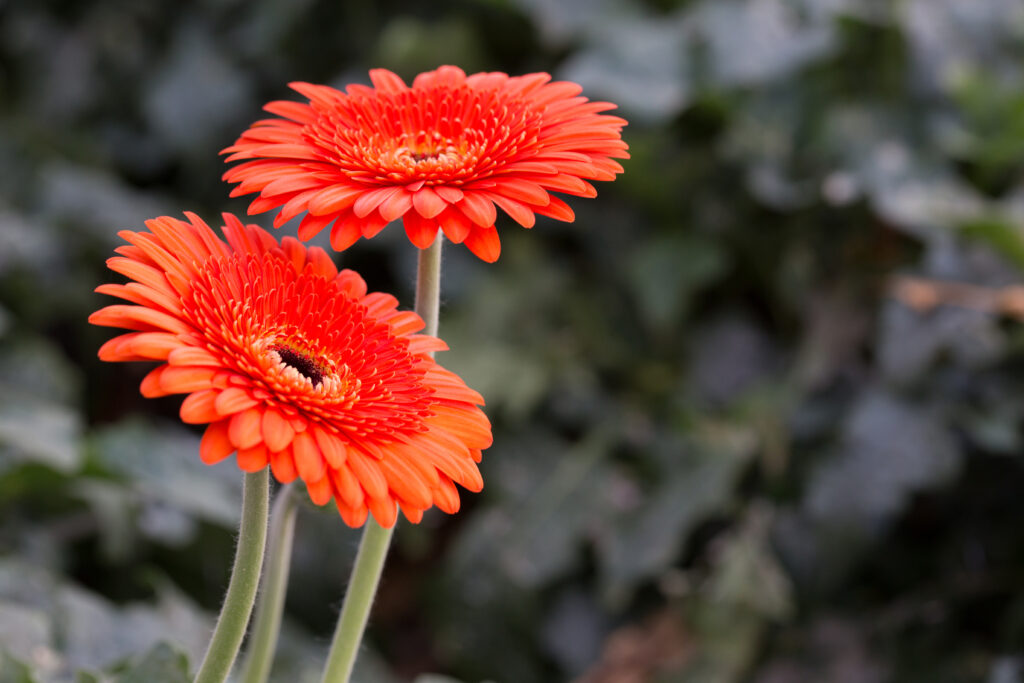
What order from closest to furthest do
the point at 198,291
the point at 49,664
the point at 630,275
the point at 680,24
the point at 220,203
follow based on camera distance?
1. the point at 198,291
2. the point at 49,664
3. the point at 630,275
4. the point at 680,24
5. the point at 220,203

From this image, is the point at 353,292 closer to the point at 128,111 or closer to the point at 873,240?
the point at 873,240

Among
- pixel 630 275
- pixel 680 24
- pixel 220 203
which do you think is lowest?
pixel 630 275

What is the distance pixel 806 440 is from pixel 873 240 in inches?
13.4

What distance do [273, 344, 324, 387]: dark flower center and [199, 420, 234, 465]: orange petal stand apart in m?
0.08

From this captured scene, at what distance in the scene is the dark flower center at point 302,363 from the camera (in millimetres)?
450

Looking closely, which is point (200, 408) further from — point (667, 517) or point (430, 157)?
point (667, 517)

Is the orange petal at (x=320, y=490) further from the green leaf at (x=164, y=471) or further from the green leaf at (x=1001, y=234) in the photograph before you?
the green leaf at (x=1001, y=234)

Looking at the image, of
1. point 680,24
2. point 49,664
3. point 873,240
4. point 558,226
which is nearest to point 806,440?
point 873,240

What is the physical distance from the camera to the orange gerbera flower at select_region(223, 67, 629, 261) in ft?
1.41

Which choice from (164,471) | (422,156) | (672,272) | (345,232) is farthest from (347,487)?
(672,272)

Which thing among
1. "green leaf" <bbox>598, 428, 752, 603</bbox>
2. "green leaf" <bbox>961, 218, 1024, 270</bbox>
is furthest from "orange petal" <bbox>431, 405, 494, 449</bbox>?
"green leaf" <bbox>961, 218, 1024, 270</bbox>

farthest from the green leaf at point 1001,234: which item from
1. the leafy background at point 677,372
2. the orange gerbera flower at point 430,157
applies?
the orange gerbera flower at point 430,157

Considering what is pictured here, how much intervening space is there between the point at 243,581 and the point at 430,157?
24 centimetres

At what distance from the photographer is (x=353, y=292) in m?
0.49
